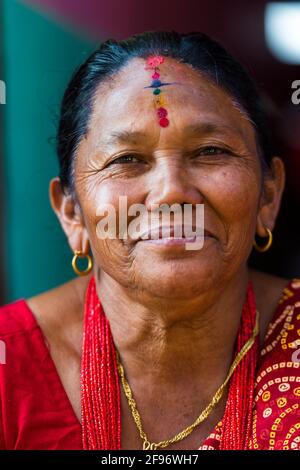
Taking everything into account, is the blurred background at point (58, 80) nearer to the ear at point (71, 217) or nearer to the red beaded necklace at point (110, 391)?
the ear at point (71, 217)

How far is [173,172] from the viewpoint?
81.4 inches

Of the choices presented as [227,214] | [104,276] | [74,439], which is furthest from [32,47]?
[74,439]

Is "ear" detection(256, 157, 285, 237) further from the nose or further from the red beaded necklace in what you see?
the nose

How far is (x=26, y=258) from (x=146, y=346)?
43.9 inches

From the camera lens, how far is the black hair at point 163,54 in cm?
227

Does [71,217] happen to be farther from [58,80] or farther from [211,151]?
[58,80]

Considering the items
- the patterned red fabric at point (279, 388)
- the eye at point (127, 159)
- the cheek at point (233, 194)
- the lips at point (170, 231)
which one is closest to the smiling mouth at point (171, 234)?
the lips at point (170, 231)

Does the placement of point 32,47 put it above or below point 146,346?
above

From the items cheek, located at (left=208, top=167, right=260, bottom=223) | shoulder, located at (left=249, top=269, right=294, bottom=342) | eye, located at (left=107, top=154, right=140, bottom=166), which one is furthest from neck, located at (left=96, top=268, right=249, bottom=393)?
eye, located at (left=107, top=154, right=140, bottom=166)

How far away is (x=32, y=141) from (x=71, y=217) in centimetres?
82

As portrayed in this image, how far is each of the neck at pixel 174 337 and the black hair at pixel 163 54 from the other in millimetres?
433

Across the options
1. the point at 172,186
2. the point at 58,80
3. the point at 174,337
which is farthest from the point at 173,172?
the point at 58,80

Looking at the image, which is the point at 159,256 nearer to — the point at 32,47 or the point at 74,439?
the point at 74,439
